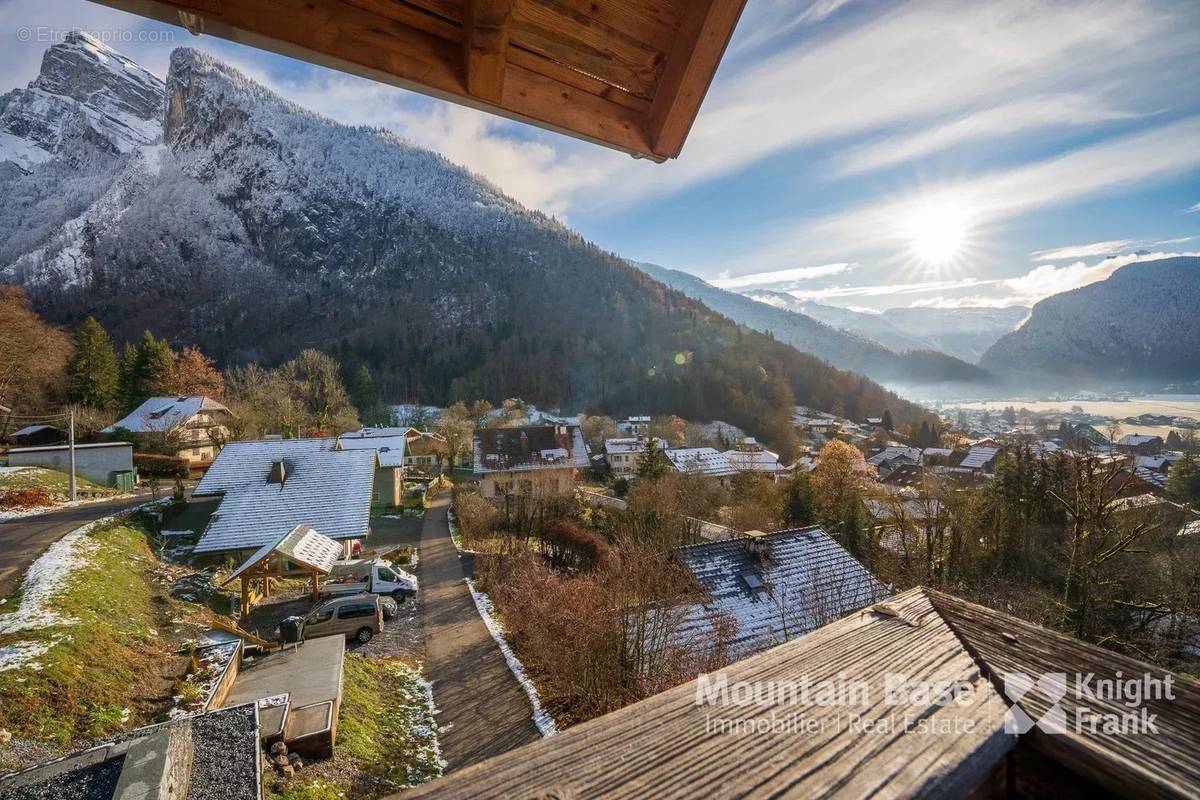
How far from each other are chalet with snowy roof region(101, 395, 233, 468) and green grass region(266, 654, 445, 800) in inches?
991

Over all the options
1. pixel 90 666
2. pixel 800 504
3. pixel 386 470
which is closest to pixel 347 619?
pixel 90 666

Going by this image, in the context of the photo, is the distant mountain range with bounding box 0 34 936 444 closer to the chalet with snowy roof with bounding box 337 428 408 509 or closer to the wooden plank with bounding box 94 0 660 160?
the chalet with snowy roof with bounding box 337 428 408 509

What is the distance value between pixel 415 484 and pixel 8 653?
23566 millimetres

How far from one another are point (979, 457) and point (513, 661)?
44.2 meters

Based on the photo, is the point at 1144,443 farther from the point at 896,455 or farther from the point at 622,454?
the point at 622,454

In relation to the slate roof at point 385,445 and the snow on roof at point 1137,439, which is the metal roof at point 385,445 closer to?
the slate roof at point 385,445

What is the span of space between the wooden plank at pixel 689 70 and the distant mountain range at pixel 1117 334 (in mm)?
147394

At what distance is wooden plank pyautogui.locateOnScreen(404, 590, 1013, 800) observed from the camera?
82 centimetres

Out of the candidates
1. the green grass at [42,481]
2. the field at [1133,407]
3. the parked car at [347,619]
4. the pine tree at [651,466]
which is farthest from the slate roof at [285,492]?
the field at [1133,407]

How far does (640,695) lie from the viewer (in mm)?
8664

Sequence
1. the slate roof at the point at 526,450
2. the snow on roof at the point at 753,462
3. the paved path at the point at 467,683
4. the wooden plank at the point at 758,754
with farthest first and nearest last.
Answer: the snow on roof at the point at 753,462 < the slate roof at the point at 526,450 < the paved path at the point at 467,683 < the wooden plank at the point at 758,754

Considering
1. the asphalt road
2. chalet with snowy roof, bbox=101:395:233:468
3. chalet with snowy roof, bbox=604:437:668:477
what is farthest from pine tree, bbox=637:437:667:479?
chalet with snowy roof, bbox=101:395:233:468

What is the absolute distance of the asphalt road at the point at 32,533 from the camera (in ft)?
35.5

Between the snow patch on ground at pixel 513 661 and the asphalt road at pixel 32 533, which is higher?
the asphalt road at pixel 32 533
